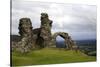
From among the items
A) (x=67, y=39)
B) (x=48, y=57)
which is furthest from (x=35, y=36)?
(x=67, y=39)

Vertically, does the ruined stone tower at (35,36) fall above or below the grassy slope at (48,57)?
above

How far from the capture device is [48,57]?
248 centimetres

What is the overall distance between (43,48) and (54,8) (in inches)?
21.2

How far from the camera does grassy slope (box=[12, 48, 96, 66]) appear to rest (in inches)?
93.0

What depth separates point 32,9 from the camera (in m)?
2.43

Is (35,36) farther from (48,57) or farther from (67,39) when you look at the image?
(67,39)

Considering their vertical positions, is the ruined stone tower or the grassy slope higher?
the ruined stone tower

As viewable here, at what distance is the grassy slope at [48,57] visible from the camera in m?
2.36

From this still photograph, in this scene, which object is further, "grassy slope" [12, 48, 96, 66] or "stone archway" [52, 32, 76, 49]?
"stone archway" [52, 32, 76, 49]

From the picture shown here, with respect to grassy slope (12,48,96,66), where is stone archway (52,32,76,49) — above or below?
above

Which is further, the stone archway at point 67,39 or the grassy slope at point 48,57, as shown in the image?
the stone archway at point 67,39

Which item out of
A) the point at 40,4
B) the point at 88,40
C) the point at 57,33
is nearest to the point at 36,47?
the point at 57,33

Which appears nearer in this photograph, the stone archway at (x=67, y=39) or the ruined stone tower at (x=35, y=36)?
the ruined stone tower at (x=35, y=36)
